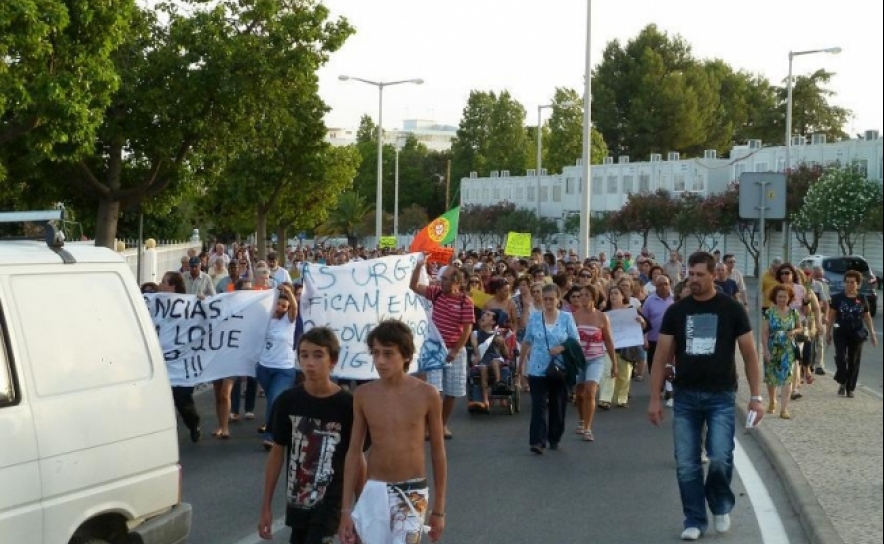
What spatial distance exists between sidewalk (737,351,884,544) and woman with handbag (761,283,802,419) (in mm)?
315

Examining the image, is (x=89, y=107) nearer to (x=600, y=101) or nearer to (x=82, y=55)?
(x=82, y=55)

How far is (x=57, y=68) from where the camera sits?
19.5 m

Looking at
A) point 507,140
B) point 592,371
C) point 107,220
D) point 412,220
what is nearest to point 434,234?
point 107,220

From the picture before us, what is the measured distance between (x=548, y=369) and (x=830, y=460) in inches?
105

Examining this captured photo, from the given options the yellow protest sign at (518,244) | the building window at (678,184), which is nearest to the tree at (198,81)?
the yellow protest sign at (518,244)

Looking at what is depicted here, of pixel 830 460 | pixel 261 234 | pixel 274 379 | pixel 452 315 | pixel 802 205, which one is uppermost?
pixel 802 205

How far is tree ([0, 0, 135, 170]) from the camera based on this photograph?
17.0m

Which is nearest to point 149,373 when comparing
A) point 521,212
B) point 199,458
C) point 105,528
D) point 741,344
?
point 105,528

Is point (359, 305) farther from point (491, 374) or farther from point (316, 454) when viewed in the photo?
point (316, 454)

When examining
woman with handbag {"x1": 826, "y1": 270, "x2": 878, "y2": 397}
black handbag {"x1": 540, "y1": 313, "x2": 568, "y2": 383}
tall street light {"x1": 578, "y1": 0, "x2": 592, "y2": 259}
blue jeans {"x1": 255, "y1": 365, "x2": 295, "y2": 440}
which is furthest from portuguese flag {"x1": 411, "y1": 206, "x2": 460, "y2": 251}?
tall street light {"x1": 578, "y1": 0, "x2": 592, "y2": 259}

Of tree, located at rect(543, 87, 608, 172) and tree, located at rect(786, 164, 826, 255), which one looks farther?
tree, located at rect(543, 87, 608, 172)

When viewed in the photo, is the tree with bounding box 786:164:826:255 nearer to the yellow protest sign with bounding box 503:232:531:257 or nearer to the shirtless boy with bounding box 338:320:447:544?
the yellow protest sign with bounding box 503:232:531:257

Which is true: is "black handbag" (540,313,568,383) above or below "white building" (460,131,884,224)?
below

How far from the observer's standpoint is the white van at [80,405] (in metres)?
5.32
